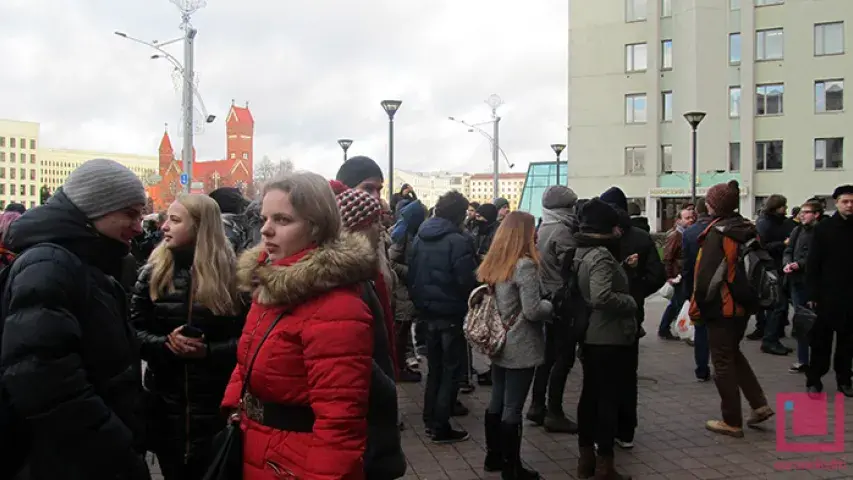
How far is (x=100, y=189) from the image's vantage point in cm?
262

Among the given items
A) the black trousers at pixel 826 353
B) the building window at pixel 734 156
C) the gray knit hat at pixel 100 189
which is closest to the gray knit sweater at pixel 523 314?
the gray knit hat at pixel 100 189

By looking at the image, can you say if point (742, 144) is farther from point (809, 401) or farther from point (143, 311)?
point (143, 311)

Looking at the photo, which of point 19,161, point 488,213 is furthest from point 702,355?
point 19,161

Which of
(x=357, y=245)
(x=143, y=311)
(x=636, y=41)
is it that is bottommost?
(x=143, y=311)

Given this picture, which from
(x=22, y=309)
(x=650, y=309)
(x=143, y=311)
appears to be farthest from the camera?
(x=650, y=309)

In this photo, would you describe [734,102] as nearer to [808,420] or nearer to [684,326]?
[684,326]

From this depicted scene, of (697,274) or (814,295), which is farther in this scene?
(814,295)

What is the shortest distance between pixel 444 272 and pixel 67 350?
4.02 meters

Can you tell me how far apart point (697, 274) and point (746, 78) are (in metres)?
37.6

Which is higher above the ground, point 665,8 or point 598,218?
point 665,8

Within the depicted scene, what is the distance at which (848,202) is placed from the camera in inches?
283

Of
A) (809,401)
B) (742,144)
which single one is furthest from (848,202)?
(742,144)

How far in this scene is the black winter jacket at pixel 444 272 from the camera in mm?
6012

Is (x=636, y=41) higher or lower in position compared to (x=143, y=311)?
higher
